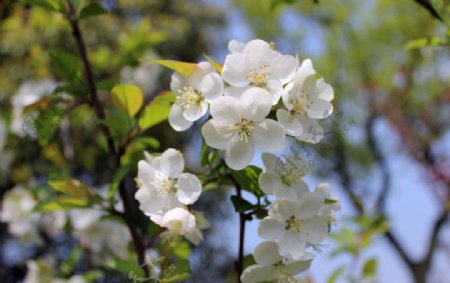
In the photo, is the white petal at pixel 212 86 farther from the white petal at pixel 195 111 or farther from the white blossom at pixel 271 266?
the white blossom at pixel 271 266

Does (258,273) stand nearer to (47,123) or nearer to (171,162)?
(171,162)

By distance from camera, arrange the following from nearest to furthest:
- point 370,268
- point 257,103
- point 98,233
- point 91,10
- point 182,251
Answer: point 257,103 < point 182,251 < point 91,10 < point 370,268 < point 98,233

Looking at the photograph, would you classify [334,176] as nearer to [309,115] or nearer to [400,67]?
[400,67]

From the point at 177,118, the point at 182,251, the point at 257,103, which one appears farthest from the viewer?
the point at 182,251

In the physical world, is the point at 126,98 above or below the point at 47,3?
below

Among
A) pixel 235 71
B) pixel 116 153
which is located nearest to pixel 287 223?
pixel 235 71

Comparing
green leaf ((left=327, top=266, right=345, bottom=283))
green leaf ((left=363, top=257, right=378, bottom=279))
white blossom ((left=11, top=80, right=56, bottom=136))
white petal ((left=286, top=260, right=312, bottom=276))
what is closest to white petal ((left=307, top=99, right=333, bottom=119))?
white petal ((left=286, top=260, right=312, bottom=276))

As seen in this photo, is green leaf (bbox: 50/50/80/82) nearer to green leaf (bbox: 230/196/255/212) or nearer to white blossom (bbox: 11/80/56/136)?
green leaf (bbox: 230/196/255/212)
